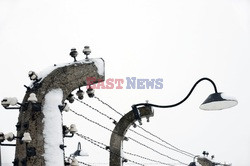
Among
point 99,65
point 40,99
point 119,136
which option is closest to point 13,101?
point 40,99

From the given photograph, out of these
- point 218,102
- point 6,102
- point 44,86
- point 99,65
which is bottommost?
point 218,102

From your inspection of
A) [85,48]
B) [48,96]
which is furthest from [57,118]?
[85,48]

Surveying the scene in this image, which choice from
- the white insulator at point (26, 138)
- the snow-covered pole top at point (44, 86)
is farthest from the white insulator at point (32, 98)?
the white insulator at point (26, 138)

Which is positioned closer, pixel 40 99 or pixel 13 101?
pixel 13 101

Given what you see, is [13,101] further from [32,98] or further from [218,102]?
[218,102]

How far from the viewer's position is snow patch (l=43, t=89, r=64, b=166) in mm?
6477

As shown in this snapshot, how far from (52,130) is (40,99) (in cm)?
74

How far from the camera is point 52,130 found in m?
6.64

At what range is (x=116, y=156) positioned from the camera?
31.7ft

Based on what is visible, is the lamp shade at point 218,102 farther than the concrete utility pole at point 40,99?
Yes

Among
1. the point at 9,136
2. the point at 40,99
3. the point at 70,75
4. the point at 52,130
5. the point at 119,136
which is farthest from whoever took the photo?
the point at 119,136

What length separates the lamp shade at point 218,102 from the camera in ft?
23.8

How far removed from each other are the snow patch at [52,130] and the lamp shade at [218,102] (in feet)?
11.4

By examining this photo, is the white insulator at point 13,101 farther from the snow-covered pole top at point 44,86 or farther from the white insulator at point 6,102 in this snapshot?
the snow-covered pole top at point 44,86
